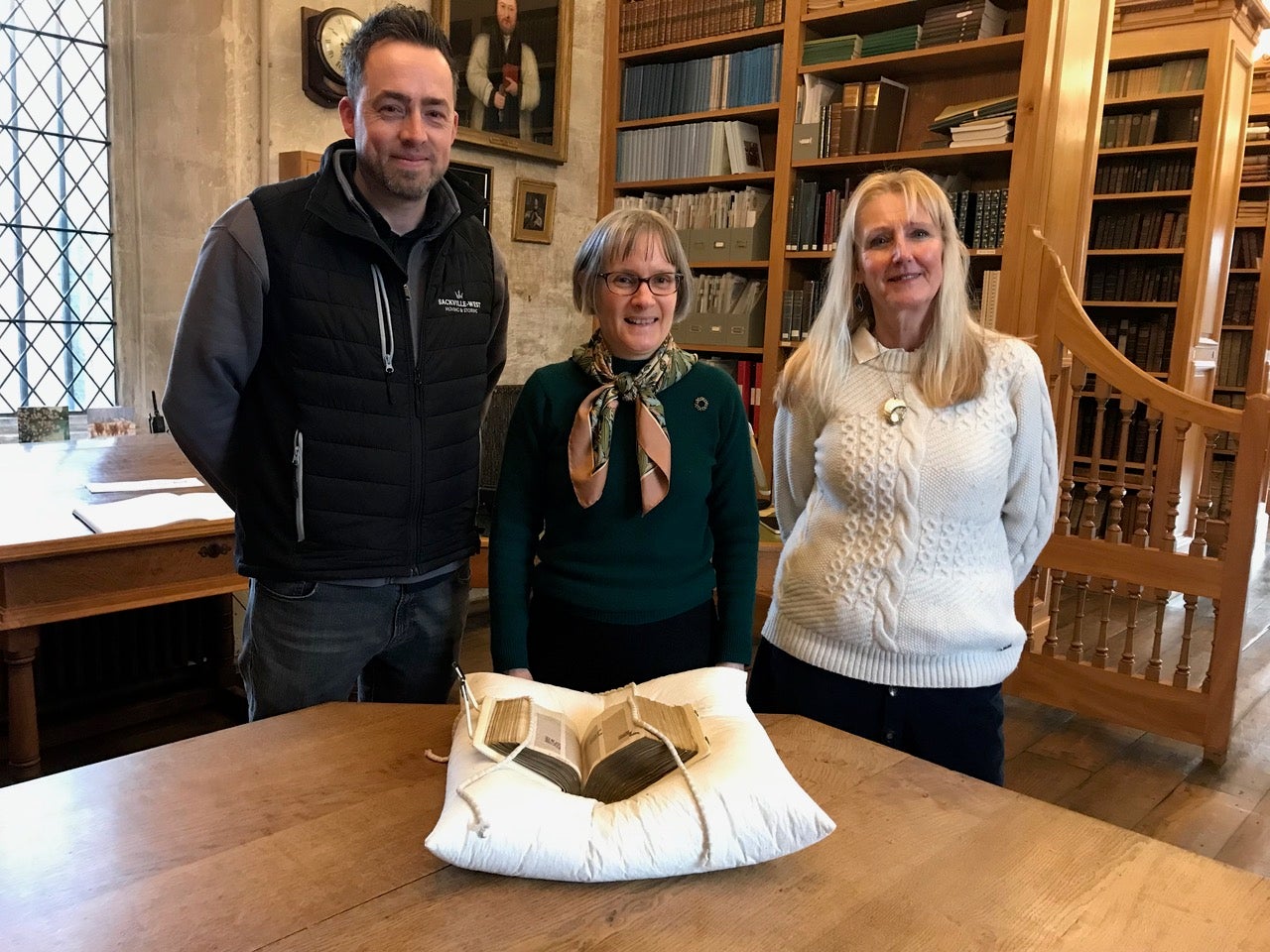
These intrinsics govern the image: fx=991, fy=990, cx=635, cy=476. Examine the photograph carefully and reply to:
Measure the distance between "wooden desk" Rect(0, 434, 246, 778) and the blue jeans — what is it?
60cm

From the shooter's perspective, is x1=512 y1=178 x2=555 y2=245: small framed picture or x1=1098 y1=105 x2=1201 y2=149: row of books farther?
x1=1098 y1=105 x2=1201 y2=149: row of books

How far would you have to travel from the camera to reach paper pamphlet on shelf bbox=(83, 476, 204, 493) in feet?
7.81

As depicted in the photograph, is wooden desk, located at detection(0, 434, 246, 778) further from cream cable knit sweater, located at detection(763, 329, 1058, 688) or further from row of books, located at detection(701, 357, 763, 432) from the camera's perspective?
row of books, located at detection(701, 357, 763, 432)

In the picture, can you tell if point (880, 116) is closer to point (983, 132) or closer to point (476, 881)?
point (983, 132)

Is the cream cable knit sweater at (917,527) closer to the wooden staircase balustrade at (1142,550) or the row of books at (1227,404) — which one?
the wooden staircase balustrade at (1142,550)

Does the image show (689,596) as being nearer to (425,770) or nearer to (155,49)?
(425,770)

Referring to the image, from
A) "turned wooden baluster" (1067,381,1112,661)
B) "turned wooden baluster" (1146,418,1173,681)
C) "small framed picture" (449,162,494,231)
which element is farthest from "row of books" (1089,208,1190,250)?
"small framed picture" (449,162,494,231)

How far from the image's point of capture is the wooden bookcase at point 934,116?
10.9 ft

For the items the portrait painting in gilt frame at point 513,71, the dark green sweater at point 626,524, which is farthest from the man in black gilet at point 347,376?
the portrait painting in gilt frame at point 513,71

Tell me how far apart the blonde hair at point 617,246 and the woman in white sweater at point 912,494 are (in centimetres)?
30

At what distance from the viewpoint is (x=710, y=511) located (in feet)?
4.82

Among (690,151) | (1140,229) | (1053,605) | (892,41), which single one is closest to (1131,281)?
(1140,229)

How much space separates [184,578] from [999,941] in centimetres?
181

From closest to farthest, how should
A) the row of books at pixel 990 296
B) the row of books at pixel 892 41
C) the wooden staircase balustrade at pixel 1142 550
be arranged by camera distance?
the wooden staircase balustrade at pixel 1142 550
the row of books at pixel 990 296
the row of books at pixel 892 41
